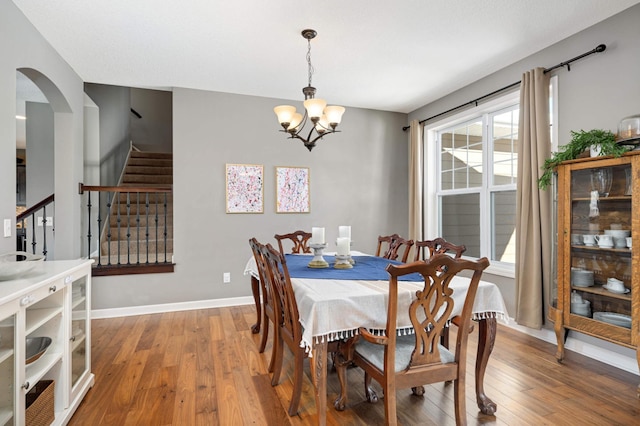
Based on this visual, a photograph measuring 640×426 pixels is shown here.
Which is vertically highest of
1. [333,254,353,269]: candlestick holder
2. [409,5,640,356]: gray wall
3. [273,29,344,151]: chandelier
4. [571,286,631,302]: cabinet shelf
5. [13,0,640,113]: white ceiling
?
[13,0,640,113]: white ceiling

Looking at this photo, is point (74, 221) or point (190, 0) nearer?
point (190, 0)

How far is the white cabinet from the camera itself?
4.93ft

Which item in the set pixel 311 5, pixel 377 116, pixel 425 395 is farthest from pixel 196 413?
pixel 377 116

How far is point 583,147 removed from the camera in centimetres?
267

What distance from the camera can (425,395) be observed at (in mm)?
2240

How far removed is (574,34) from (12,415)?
4541mm

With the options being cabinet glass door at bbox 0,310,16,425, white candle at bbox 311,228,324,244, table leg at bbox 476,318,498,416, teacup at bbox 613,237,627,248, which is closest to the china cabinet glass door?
cabinet glass door at bbox 0,310,16,425

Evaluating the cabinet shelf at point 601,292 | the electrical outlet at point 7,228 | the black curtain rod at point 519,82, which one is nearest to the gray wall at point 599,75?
the black curtain rod at point 519,82

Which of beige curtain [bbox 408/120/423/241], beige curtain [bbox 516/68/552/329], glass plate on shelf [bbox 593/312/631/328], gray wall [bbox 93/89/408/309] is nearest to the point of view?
glass plate on shelf [bbox 593/312/631/328]

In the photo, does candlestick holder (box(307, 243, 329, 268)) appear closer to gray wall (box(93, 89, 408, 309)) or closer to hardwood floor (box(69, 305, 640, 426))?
hardwood floor (box(69, 305, 640, 426))

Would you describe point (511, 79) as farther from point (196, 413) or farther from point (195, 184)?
point (196, 413)

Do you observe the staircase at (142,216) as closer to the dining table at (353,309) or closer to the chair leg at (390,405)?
the dining table at (353,309)

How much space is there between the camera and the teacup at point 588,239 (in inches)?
103

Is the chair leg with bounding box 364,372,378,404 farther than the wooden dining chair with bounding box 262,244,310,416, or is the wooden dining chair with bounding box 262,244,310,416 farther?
the chair leg with bounding box 364,372,378,404
